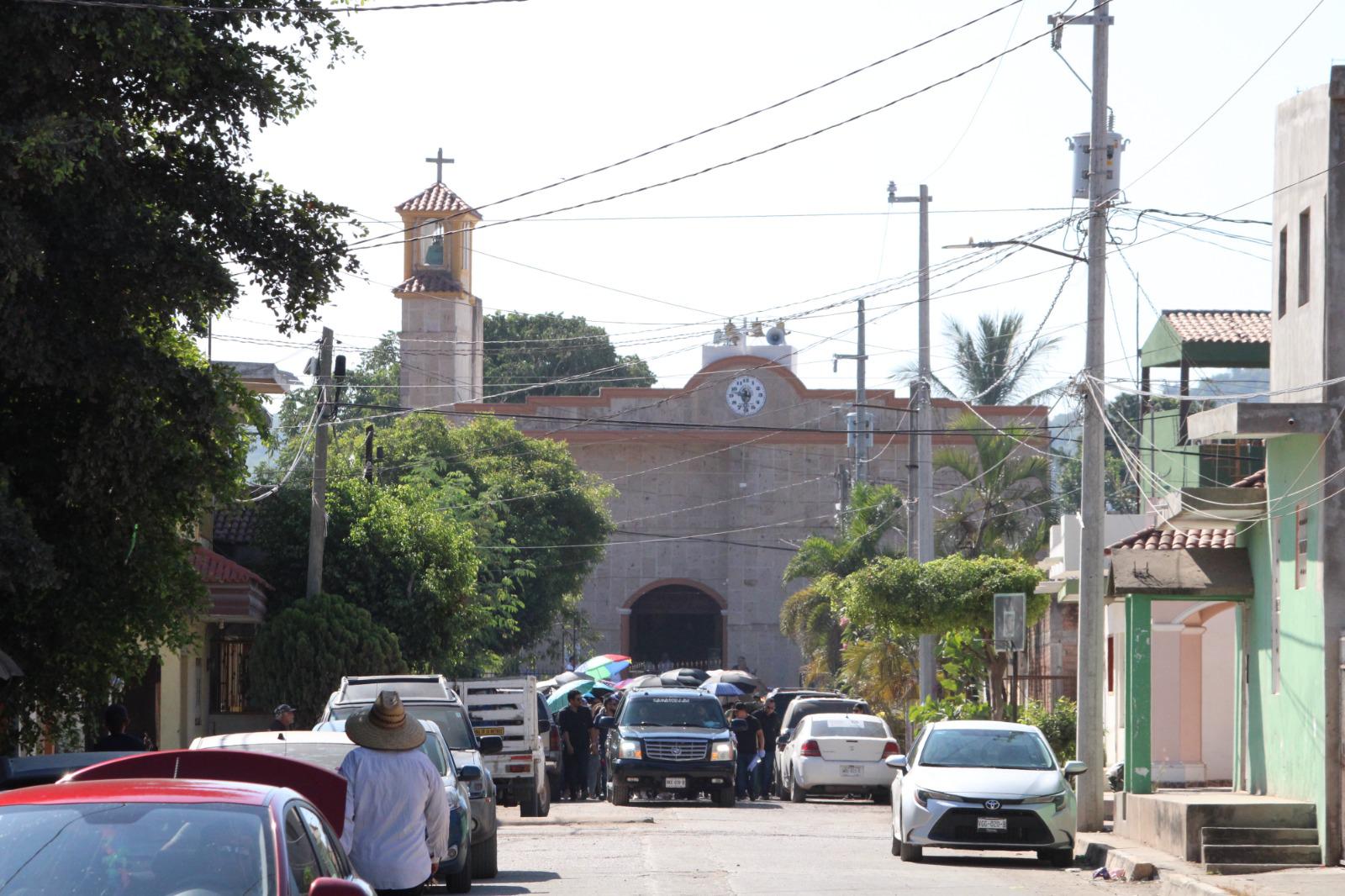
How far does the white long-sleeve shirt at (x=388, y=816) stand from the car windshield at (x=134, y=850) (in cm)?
342

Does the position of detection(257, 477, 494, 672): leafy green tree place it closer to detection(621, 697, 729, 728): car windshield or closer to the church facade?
detection(621, 697, 729, 728): car windshield

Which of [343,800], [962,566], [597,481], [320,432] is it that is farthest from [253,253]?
[597,481]

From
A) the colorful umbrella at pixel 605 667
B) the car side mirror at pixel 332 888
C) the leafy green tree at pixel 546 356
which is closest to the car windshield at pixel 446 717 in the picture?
the car side mirror at pixel 332 888

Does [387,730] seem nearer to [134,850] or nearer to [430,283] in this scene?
[134,850]

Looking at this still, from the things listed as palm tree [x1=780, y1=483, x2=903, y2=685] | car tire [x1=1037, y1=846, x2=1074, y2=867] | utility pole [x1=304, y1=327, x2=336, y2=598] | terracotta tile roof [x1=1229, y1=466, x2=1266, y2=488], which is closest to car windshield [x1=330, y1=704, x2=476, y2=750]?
car tire [x1=1037, y1=846, x2=1074, y2=867]

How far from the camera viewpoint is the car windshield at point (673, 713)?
27297 mm

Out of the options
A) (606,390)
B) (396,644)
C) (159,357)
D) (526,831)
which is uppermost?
(606,390)

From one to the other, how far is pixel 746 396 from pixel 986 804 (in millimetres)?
49872

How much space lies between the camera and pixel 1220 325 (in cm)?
3444

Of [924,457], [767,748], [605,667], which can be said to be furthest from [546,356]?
[767,748]

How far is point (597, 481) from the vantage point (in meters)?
65.2

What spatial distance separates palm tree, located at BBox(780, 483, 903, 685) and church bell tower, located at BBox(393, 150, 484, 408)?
734 inches

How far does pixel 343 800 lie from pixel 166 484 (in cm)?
543

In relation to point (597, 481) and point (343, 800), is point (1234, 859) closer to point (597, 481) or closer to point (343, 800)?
point (343, 800)
